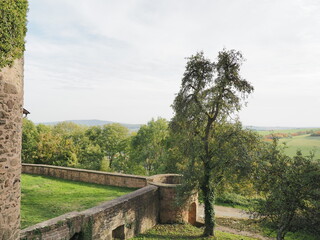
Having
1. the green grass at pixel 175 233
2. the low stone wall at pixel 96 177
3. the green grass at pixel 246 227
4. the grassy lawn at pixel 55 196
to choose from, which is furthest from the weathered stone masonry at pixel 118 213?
the green grass at pixel 246 227

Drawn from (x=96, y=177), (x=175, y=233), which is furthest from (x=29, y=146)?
(x=175, y=233)

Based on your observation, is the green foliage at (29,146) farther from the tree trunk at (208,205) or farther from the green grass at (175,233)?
the tree trunk at (208,205)

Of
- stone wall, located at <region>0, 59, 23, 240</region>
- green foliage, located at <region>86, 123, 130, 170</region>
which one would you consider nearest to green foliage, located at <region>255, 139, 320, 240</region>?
stone wall, located at <region>0, 59, 23, 240</region>

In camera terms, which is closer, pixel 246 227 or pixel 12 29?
pixel 12 29

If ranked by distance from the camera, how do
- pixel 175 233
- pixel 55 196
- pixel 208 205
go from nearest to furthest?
pixel 55 196, pixel 175 233, pixel 208 205

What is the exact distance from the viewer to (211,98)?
13.5 meters

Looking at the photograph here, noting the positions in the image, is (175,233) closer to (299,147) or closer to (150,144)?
(299,147)

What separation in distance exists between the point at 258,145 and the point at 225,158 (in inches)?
70.1

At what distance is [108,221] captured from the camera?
10.7m

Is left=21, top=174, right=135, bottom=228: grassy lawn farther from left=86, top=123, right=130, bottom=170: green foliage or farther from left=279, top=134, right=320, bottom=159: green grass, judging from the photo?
left=86, top=123, right=130, bottom=170: green foliage

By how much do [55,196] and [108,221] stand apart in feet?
12.8

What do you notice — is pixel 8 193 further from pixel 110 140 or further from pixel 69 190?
pixel 110 140

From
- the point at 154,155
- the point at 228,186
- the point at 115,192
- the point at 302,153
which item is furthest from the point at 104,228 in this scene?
the point at 154,155

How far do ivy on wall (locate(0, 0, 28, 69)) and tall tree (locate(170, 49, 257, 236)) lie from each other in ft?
31.9
